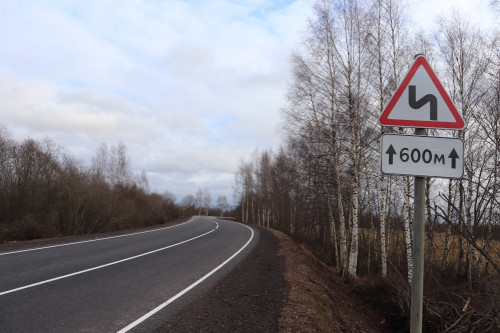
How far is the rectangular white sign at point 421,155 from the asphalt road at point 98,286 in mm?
3954

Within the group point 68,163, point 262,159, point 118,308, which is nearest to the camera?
point 118,308

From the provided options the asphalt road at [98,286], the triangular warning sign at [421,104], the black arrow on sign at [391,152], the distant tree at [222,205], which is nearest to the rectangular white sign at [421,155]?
the black arrow on sign at [391,152]

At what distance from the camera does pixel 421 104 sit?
2.77m

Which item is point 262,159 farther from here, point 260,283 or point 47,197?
point 260,283

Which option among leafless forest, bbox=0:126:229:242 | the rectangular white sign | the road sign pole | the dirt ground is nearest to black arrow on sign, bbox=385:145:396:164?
the rectangular white sign

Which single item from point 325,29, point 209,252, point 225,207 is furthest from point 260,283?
point 225,207

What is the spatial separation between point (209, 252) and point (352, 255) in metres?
5.72

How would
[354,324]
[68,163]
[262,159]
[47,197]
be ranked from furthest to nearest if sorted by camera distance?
1. [262,159]
2. [68,163]
3. [47,197]
4. [354,324]

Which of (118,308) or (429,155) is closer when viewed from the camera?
(429,155)

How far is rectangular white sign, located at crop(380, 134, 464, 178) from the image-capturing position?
260cm

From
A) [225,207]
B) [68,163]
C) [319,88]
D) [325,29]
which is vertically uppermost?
[325,29]

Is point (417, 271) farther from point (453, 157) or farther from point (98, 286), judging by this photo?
point (98, 286)

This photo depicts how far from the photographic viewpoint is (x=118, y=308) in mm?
5547

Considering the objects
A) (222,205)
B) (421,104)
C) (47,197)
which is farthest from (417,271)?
(222,205)
